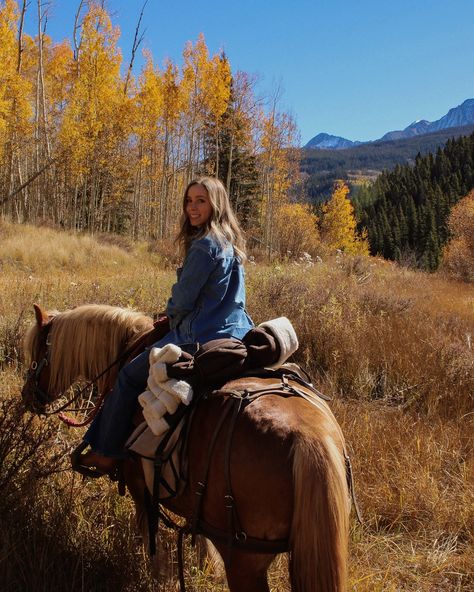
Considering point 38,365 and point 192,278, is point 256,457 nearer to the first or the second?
point 192,278

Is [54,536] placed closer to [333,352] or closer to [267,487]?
[267,487]

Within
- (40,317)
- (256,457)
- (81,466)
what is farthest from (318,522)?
(40,317)

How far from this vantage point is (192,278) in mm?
2549

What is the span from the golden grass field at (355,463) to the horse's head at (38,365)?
122mm

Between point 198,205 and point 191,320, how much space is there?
0.76 metres

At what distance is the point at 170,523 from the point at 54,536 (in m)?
0.78

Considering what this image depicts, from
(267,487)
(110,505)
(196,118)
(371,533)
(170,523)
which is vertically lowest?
(371,533)

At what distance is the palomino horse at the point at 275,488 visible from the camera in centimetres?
170

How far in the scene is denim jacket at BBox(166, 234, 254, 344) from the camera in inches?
101

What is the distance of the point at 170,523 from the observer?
2.46 metres

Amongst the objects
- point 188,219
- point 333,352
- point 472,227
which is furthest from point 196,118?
point 188,219

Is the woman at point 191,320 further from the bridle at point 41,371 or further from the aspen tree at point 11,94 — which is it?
the aspen tree at point 11,94

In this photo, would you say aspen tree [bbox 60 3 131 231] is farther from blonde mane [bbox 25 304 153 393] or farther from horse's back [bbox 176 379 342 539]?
horse's back [bbox 176 379 342 539]

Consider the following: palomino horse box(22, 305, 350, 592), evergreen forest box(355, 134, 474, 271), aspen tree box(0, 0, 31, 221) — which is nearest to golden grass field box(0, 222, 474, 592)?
palomino horse box(22, 305, 350, 592)
